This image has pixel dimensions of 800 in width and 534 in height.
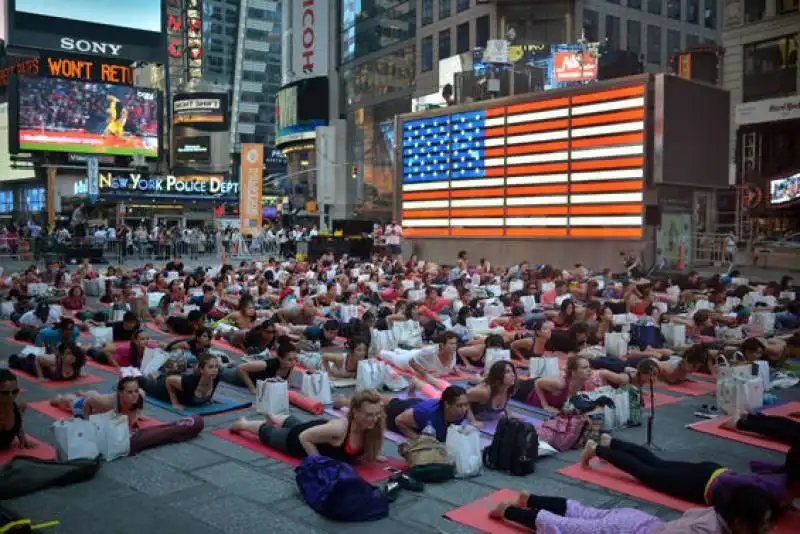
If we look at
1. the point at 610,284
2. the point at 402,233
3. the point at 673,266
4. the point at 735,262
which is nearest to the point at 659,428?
the point at 610,284

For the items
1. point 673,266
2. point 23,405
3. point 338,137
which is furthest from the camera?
point 338,137

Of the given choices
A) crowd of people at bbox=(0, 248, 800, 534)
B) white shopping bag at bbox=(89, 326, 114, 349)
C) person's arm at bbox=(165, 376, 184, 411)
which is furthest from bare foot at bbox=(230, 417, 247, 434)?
white shopping bag at bbox=(89, 326, 114, 349)

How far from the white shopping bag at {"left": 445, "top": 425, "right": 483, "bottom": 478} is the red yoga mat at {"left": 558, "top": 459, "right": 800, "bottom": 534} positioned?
0.85 meters

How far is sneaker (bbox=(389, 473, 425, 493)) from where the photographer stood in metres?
6.63

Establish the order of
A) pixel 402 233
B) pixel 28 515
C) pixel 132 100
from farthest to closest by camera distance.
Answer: pixel 132 100, pixel 402 233, pixel 28 515

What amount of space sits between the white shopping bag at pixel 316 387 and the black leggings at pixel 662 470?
3.89 metres

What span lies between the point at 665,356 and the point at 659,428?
11.7 feet

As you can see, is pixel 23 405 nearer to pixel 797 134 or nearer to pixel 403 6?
pixel 797 134

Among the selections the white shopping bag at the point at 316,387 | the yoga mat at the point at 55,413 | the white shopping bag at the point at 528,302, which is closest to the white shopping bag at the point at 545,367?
the white shopping bag at the point at 316,387

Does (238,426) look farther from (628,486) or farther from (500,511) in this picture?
(628,486)

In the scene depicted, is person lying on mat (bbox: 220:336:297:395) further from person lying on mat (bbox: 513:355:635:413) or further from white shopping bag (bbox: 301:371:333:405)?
person lying on mat (bbox: 513:355:635:413)

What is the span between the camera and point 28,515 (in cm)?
607

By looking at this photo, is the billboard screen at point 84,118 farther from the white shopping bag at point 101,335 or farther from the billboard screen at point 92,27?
the white shopping bag at point 101,335

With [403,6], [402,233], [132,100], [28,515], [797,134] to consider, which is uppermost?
[403,6]
